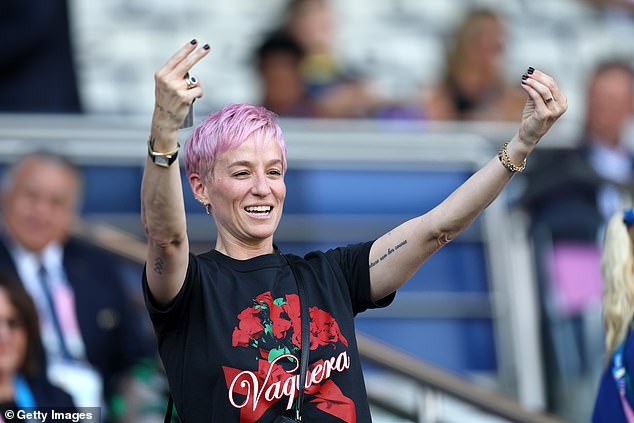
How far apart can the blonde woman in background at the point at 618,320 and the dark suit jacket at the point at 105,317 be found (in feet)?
6.69

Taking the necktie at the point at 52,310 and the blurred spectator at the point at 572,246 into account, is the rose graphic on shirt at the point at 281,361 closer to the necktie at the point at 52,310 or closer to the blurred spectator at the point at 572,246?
the necktie at the point at 52,310

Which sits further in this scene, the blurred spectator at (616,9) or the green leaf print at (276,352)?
the blurred spectator at (616,9)

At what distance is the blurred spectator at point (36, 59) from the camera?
6.09 m

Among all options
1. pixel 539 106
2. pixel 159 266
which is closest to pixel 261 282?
pixel 159 266

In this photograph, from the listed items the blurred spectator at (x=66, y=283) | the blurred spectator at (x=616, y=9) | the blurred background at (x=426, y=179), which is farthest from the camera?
the blurred spectator at (x=616, y=9)

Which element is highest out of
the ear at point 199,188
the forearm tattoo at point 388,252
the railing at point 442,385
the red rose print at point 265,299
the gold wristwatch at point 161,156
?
the gold wristwatch at point 161,156

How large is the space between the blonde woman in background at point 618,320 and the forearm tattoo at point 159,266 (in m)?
1.69

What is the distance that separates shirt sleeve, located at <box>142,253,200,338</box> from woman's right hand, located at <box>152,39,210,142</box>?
1.20ft

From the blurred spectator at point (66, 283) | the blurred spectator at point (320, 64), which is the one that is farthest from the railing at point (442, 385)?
the blurred spectator at point (320, 64)

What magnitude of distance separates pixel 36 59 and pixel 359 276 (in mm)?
3843

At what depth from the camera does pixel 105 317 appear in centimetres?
507

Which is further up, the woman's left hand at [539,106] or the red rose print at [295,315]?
the woman's left hand at [539,106]

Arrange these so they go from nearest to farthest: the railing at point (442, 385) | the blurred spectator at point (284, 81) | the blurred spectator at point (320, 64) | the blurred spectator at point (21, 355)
Answer: the blurred spectator at point (21, 355) < the railing at point (442, 385) < the blurred spectator at point (284, 81) < the blurred spectator at point (320, 64)

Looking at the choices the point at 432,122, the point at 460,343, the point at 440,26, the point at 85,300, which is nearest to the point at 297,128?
the point at 432,122
